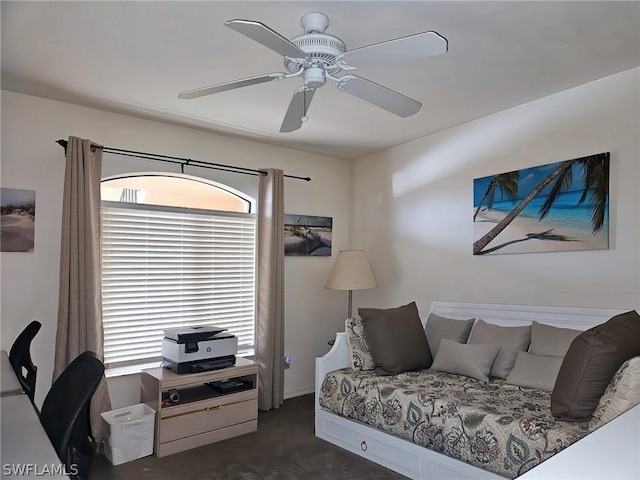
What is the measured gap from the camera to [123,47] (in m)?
2.53

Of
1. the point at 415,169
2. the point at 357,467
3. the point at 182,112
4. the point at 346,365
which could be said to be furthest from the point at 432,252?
the point at 182,112

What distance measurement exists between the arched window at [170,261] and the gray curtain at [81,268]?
31cm

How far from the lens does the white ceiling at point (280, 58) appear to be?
217cm

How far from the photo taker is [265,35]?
5.56 ft

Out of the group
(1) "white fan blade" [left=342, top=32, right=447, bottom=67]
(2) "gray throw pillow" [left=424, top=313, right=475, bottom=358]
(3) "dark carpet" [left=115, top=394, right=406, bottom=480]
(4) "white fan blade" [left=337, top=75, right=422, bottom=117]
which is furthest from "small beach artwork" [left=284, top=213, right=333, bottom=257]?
(1) "white fan blade" [left=342, top=32, right=447, bottom=67]

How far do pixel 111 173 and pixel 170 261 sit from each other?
2.78ft

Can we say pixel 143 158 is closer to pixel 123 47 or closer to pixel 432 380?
pixel 123 47

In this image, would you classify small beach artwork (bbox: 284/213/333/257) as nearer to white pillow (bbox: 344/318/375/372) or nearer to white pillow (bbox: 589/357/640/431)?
white pillow (bbox: 344/318/375/372)

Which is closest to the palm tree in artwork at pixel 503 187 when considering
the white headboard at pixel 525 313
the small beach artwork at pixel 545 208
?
the small beach artwork at pixel 545 208

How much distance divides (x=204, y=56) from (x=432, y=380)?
8.14 ft

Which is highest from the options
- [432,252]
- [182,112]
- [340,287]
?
[182,112]

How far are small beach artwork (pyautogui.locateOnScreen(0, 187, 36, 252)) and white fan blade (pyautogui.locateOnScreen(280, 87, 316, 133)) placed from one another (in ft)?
6.22

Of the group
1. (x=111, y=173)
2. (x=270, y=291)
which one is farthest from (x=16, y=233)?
(x=270, y=291)

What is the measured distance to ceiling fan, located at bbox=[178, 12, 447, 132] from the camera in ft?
5.66
